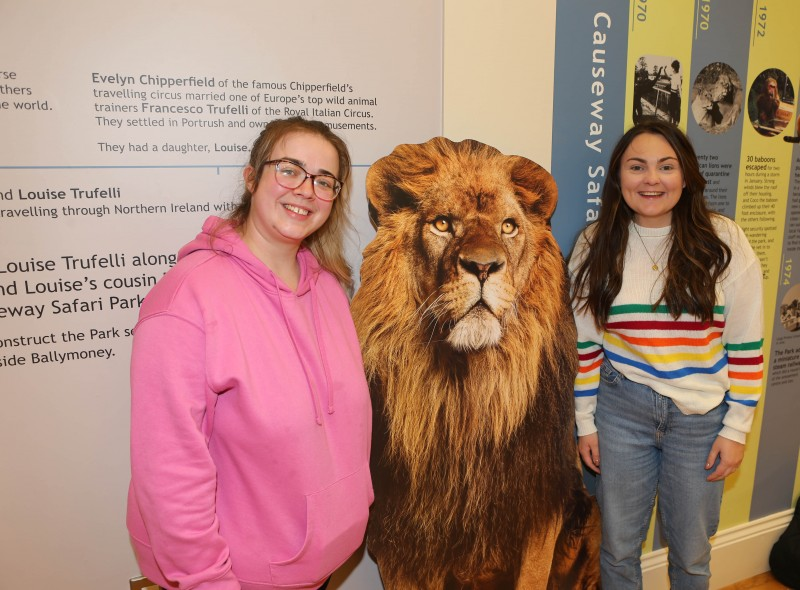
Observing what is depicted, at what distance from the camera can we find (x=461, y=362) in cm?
168

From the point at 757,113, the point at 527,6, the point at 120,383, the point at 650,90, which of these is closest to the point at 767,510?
the point at 757,113

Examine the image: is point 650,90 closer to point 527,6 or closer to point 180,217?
point 527,6

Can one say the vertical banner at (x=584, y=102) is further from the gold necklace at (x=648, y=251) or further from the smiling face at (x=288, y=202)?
the smiling face at (x=288, y=202)

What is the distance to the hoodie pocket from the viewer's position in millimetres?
1188

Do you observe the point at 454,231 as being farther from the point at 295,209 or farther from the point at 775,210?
the point at 775,210

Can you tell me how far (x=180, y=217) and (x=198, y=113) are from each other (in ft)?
0.94

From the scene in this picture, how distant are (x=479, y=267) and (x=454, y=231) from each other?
14 cm

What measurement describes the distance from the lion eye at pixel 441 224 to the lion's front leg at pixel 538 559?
3.52 ft

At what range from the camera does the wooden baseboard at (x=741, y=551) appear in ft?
7.99

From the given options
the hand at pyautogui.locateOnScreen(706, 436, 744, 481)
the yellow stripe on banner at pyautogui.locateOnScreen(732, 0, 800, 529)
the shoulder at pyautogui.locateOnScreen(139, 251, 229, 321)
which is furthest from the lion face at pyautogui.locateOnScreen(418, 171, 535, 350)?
the yellow stripe on banner at pyautogui.locateOnScreen(732, 0, 800, 529)

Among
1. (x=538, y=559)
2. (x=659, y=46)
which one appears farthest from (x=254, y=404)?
(x=659, y=46)

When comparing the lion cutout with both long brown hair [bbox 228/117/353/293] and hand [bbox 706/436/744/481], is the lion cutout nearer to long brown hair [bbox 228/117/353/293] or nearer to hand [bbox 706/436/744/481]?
long brown hair [bbox 228/117/353/293]

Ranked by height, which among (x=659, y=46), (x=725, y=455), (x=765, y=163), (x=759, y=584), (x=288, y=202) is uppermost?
(x=659, y=46)

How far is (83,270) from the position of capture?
1.37m
